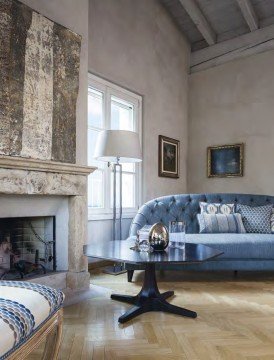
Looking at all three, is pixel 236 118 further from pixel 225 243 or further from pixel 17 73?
pixel 17 73

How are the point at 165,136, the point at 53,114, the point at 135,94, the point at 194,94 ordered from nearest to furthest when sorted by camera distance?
the point at 53,114 → the point at 135,94 → the point at 165,136 → the point at 194,94

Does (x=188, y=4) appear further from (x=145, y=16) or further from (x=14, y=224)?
(x=14, y=224)

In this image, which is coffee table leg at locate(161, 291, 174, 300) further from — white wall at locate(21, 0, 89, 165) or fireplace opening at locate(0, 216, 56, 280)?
white wall at locate(21, 0, 89, 165)

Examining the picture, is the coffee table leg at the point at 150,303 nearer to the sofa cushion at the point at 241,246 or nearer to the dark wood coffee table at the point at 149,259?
the dark wood coffee table at the point at 149,259

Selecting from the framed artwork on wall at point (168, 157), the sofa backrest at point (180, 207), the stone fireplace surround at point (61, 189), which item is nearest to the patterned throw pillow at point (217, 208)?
the sofa backrest at point (180, 207)

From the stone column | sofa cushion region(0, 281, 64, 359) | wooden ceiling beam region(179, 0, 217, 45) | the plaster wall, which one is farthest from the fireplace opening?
wooden ceiling beam region(179, 0, 217, 45)

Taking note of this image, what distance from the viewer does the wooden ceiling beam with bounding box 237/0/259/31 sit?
4.62 metres

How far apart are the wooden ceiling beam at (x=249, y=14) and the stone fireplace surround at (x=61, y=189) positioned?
3.41 m

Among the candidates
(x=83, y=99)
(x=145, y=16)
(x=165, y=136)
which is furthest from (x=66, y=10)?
(x=165, y=136)

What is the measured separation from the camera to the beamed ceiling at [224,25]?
190 inches

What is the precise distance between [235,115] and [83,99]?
115 inches

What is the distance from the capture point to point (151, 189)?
477cm

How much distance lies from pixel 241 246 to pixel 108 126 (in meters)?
2.10

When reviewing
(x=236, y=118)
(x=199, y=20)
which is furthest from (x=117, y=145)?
(x=199, y=20)
